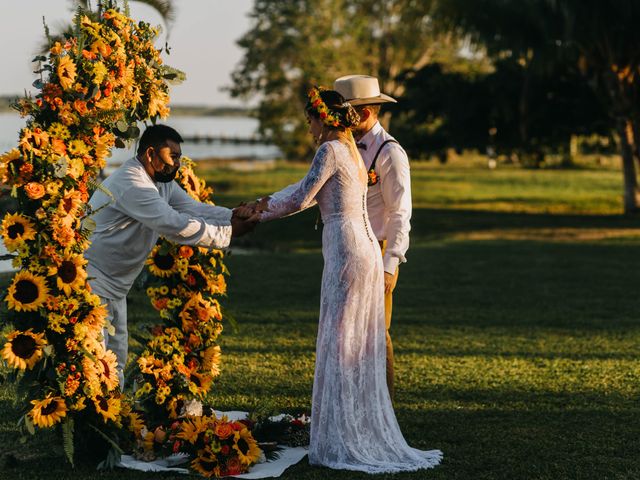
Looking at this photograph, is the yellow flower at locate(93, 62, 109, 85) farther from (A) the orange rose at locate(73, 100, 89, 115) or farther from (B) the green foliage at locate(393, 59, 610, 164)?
(B) the green foliage at locate(393, 59, 610, 164)

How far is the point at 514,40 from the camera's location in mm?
27000

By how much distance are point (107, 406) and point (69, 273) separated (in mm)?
907

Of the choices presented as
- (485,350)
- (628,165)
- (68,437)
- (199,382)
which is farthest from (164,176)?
(628,165)

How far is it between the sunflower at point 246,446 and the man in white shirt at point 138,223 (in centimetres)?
111

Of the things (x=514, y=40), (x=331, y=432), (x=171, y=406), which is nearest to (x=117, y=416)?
(x=171, y=406)

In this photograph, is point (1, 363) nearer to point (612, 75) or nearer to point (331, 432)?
point (331, 432)

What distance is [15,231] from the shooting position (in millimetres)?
6449

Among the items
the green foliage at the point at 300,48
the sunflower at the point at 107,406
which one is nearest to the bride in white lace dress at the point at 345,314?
the sunflower at the point at 107,406

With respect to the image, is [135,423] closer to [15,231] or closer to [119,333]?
[119,333]

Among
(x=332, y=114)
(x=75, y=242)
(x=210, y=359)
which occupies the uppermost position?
(x=332, y=114)

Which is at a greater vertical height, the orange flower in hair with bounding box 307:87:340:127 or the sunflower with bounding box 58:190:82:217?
the orange flower in hair with bounding box 307:87:340:127

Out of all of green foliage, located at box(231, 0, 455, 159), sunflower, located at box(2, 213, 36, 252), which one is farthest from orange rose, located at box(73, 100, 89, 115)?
green foliage, located at box(231, 0, 455, 159)

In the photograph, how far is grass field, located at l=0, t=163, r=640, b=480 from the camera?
7.46 metres

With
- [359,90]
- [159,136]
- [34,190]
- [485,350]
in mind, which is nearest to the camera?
[34,190]
